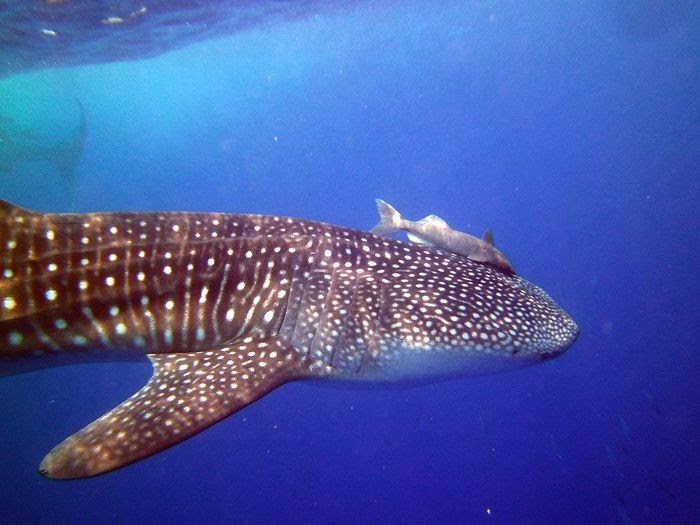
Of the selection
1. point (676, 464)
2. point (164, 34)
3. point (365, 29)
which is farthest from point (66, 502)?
point (365, 29)

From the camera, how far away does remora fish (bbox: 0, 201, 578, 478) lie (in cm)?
382

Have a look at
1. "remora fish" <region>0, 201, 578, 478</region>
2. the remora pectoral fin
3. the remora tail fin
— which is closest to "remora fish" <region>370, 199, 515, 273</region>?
the remora tail fin

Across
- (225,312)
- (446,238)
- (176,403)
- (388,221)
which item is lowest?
(176,403)

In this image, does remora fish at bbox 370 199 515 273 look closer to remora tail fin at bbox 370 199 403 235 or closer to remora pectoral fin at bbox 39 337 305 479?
remora tail fin at bbox 370 199 403 235

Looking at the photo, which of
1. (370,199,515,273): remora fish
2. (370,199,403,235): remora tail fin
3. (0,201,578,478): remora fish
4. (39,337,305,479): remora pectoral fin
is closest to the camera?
(39,337,305,479): remora pectoral fin

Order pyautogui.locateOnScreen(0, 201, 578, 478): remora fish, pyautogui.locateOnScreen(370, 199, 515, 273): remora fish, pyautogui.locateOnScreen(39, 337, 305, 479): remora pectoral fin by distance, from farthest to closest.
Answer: pyautogui.locateOnScreen(370, 199, 515, 273): remora fish, pyautogui.locateOnScreen(0, 201, 578, 478): remora fish, pyautogui.locateOnScreen(39, 337, 305, 479): remora pectoral fin

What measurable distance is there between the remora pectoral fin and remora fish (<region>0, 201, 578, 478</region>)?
0.02 metres

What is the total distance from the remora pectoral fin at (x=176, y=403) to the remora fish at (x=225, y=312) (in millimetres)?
17

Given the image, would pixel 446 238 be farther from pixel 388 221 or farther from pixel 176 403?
pixel 176 403

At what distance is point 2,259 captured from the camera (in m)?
3.80

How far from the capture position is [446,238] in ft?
26.1

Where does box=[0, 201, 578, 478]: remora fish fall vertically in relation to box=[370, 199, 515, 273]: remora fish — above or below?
below

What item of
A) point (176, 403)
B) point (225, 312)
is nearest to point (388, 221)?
point (225, 312)

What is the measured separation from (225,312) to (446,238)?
4813 millimetres
